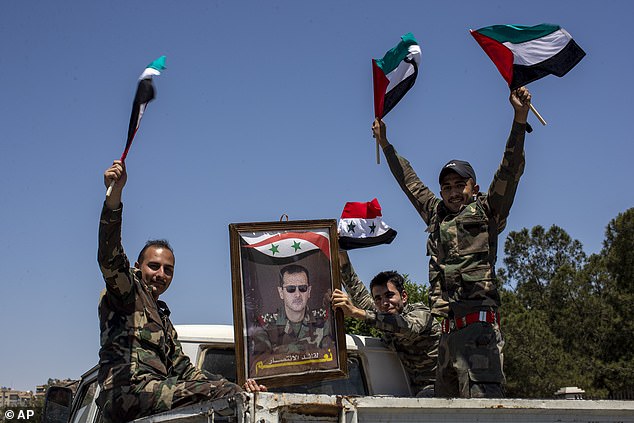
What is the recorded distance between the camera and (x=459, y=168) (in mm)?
4598

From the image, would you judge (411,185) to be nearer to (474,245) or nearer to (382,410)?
(474,245)

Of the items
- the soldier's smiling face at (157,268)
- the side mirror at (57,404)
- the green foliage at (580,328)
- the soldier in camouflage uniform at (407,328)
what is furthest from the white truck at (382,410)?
the green foliage at (580,328)

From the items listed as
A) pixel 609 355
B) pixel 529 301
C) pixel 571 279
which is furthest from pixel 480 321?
pixel 529 301

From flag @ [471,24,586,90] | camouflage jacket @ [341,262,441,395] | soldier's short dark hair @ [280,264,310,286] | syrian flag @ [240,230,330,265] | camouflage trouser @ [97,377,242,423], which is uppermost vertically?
flag @ [471,24,586,90]

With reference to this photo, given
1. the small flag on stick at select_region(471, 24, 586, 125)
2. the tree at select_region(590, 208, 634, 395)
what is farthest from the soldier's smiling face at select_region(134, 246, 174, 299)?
the tree at select_region(590, 208, 634, 395)

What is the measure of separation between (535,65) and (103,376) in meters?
3.13

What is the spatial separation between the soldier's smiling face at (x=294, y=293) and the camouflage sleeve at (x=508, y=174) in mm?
1208

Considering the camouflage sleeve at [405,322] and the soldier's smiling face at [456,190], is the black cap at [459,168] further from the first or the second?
the camouflage sleeve at [405,322]

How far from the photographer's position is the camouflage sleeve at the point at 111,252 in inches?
151

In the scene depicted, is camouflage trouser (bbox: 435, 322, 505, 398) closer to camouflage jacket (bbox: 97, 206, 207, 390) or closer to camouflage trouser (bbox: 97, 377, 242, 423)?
camouflage trouser (bbox: 97, 377, 242, 423)

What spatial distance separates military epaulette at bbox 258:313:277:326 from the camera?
14.0 feet

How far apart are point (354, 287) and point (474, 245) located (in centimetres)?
165

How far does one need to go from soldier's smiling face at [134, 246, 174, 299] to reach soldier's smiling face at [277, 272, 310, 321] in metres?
0.64

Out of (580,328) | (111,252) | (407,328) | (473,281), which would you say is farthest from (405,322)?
(580,328)
